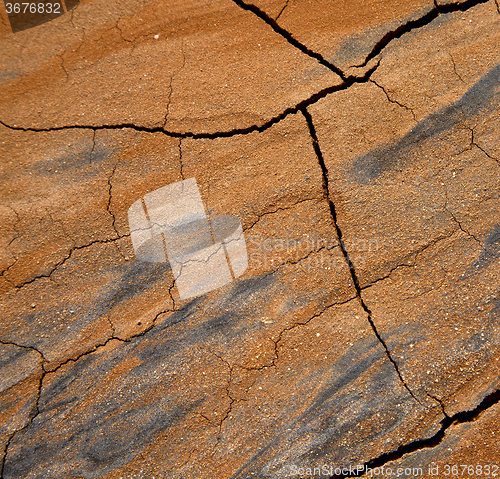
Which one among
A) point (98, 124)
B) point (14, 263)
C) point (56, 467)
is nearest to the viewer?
point (56, 467)

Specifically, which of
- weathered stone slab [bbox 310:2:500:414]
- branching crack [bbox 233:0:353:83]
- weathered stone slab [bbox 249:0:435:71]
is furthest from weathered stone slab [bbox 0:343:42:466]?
weathered stone slab [bbox 249:0:435:71]

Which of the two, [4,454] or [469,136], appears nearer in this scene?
[4,454]

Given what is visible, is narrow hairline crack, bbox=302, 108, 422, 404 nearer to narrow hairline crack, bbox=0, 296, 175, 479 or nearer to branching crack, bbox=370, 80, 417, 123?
branching crack, bbox=370, 80, 417, 123

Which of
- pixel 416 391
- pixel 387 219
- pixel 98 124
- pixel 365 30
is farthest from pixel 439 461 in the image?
pixel 98 124

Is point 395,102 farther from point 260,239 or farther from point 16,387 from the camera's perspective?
point 16,387

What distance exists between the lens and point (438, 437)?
2.71 metres

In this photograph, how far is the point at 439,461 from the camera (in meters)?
2.68

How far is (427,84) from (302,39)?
1138mm

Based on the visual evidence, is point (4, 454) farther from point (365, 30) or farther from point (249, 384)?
point (365, 30)

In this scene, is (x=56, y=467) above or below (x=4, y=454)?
below

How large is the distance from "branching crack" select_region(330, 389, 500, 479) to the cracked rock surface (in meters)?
0.02

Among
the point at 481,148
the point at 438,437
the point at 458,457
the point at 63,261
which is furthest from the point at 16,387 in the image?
the point at 481,148

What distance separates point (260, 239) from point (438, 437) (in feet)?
6.57

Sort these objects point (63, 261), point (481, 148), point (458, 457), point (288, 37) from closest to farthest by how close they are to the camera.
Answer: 1. point (458, 457)
2. point (63, 261)
3. point (481, 148)
4. point (288, 37)
